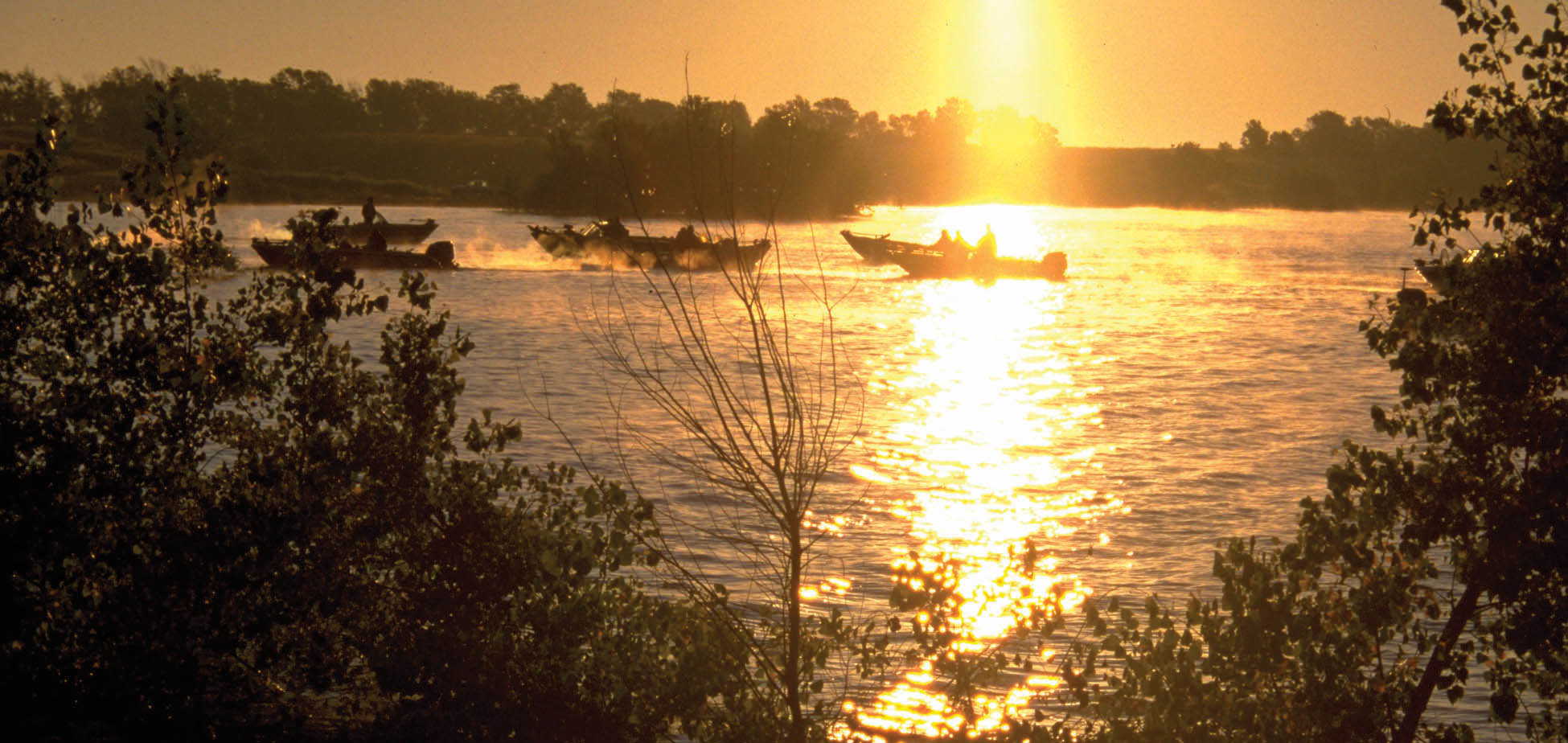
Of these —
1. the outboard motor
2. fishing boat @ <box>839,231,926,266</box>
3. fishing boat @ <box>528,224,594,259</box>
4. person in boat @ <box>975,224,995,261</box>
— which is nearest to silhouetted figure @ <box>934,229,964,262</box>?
fishing boat @ <box>839,231,926,266</box>

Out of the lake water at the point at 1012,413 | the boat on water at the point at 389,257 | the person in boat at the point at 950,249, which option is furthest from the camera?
the person in boat at the point at 950,249

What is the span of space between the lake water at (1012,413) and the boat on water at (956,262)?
3.60ft

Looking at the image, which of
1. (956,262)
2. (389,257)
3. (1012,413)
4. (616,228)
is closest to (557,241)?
(389,257)

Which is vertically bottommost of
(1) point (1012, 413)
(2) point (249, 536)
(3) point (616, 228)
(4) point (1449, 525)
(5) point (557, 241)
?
(1) point (1012, 413)

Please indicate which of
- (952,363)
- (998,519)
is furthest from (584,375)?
(998,519)

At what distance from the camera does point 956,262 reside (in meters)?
66.1

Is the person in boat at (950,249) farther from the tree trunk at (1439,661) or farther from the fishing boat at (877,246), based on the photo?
the tree trunk at (1439,661)

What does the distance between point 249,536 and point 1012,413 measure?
73.0ft

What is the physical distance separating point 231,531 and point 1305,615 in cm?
564

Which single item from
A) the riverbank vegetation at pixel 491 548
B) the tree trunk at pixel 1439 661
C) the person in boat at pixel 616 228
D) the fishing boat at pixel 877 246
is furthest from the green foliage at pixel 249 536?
the fishing boat at pixel 877 246

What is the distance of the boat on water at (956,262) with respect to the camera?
64.5 m

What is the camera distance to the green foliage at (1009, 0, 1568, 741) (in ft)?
20.5

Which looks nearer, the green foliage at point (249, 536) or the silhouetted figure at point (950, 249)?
the green foliage at point (249, 536)

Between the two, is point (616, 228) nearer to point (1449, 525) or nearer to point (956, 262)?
point (1449, 525)
